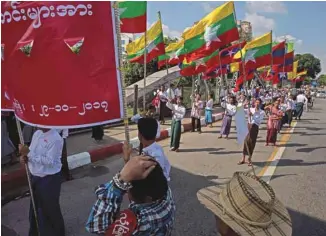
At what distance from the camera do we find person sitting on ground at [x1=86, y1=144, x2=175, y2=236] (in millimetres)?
1793

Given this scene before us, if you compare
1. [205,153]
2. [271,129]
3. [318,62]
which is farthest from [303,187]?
[318,62]

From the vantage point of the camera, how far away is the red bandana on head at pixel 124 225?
1.84 m

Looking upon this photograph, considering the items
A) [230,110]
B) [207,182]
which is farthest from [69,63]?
[230,110]

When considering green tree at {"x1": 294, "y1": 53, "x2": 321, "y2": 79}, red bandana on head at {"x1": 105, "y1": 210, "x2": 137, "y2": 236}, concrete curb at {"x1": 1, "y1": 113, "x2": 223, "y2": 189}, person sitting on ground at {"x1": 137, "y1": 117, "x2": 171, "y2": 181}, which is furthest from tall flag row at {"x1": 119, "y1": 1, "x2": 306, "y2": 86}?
green tree at {"x1": 294, "y1": 53, "x2": 321, "y2": 79}

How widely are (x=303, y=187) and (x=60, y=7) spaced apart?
5.61 m

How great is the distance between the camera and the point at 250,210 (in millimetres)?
1719

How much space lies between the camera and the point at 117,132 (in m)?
12.7

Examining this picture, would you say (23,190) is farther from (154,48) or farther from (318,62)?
(318,62)

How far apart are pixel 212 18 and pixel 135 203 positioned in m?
7.92

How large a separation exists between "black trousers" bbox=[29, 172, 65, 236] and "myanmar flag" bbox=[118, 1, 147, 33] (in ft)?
17.2

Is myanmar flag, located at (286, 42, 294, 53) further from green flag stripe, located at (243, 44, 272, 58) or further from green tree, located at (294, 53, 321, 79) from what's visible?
green tree, located at (294, 53, 321, 79)

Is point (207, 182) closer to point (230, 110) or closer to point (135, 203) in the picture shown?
point (135, 203)

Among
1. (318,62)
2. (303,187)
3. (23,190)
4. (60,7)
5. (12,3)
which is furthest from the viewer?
(318,62)

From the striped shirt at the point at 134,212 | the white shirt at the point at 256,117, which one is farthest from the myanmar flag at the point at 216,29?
the striped shirt at the point at 134,212
